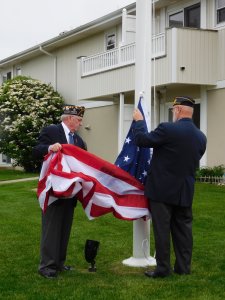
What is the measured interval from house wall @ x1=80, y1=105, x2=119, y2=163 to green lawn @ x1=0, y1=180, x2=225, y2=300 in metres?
10.9

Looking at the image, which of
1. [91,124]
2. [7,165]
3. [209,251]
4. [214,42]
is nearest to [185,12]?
[214,42]

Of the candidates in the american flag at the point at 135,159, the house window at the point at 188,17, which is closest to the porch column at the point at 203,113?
the house window at the point at 188,17

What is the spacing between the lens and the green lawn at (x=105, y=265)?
6.09m

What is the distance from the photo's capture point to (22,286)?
639 centimetres

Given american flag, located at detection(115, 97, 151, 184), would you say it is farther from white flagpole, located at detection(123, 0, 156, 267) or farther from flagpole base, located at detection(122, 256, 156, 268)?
flagpole base, located at detection(122, 256, 156, 268)

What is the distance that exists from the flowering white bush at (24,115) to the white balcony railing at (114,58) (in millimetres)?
3948

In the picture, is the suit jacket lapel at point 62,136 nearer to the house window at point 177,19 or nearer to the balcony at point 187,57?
the balcony at point 187,57

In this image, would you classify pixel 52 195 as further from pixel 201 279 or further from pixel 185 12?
pixel 185 12

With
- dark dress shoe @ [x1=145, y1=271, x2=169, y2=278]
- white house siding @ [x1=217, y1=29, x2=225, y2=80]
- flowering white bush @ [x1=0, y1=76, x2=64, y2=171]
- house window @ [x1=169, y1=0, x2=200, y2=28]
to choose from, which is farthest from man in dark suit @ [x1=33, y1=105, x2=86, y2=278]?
flowering white bush @ [x1=0, y1=76, x2=64, y2=171]

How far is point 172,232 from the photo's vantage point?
692 cm

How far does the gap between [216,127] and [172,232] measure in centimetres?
1099

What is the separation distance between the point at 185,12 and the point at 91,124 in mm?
7438

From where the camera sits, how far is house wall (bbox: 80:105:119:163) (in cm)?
2325

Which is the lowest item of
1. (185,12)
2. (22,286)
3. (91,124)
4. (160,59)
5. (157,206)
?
(22,286)
